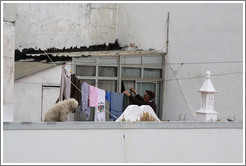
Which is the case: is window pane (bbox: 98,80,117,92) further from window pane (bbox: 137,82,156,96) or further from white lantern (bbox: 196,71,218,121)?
white lantern (bbox: 196,71,218,121)

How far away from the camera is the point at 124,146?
359 inches

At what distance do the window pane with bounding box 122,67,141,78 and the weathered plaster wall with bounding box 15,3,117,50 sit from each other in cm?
193

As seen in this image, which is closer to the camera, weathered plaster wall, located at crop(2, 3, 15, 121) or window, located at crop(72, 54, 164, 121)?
weathered plaster wall, located at crop(2, 3, 15, 121)

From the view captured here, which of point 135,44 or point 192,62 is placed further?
point 135,44

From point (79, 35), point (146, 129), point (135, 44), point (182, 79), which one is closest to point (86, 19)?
point (79, 35)

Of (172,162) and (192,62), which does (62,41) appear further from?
(172,162)

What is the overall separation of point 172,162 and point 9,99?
10.2 ft

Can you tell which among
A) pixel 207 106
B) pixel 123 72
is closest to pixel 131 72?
pixel 123 72

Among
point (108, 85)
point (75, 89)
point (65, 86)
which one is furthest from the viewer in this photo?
point (108, 85)

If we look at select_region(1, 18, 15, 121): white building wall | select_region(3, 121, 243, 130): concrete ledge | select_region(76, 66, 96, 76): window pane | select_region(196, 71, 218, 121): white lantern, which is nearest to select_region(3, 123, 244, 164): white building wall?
select_region(3, 121, 243, 130): concrete ledge

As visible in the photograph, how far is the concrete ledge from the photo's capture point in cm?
848

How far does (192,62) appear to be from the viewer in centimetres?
1416

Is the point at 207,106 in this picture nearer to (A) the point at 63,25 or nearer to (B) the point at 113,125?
(B) the point at 113,125

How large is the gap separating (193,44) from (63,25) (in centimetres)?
423
